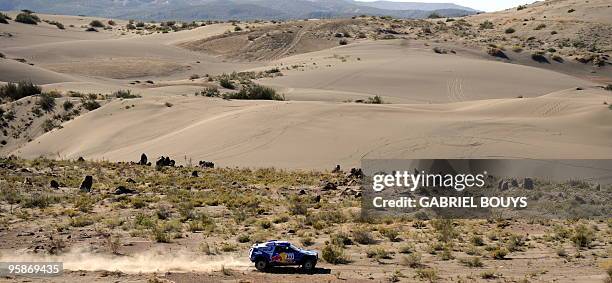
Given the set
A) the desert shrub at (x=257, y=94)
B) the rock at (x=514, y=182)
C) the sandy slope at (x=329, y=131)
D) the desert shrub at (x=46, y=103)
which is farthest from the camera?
the desert shrub at (x=257, y=94)

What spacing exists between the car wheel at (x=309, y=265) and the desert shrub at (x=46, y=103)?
3046cm

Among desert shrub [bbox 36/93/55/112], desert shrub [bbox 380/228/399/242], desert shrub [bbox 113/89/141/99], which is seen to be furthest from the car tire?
desert shrub [bbox 113/89/141/99]

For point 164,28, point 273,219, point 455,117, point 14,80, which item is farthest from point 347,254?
point 164,28

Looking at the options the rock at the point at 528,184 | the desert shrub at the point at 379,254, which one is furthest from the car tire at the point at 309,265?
the rock at the point at 528,184

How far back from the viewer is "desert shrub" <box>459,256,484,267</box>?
46.7 feet

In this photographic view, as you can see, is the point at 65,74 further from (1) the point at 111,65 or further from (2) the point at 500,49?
(2) the point at 500,49

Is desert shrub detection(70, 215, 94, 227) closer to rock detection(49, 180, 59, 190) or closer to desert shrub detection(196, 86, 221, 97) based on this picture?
rock detection(49, 180, 59, 190)

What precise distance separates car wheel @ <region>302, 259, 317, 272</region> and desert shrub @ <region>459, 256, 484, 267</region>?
298 cm

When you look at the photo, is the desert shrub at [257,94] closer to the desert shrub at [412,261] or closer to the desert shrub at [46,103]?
the desert shrub at [46,103]

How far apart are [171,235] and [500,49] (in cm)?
5553

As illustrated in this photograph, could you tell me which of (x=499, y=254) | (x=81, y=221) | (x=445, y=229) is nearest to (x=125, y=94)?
(x=81, y=221)

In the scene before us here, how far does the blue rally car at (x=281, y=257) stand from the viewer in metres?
13.8

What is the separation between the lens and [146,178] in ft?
80.6

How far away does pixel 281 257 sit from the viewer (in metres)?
13.8
